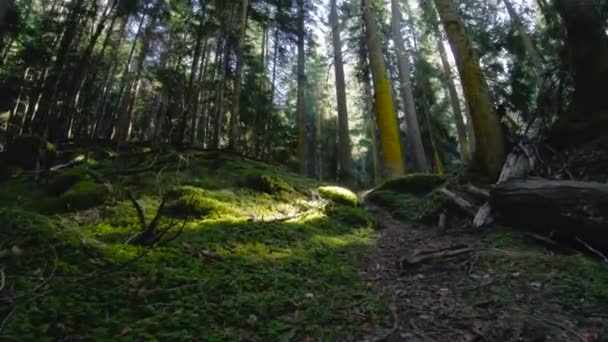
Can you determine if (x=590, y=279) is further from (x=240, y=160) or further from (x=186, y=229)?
(x=240, y=160)

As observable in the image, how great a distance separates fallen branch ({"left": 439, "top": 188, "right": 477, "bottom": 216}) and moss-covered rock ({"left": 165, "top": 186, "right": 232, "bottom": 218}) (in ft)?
11.7

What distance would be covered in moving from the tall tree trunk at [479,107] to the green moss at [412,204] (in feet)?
3.19

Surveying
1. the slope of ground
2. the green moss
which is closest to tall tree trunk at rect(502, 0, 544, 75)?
the green moss

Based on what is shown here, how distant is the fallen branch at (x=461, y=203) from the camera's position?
215 inches

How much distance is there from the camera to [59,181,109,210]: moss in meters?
5.50

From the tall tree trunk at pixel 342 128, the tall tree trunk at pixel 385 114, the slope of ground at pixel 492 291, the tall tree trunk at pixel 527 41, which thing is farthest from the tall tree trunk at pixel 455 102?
the slope of ground at pixel 492 291

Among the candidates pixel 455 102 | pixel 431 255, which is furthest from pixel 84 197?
pixel 455 102

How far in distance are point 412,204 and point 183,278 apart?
17.7 ft

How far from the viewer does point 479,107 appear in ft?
20.0

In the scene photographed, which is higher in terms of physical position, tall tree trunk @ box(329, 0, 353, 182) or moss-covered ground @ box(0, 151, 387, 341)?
tall tree trunk @ box(329, 0, 353, 182)

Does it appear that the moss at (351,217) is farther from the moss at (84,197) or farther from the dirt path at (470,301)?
the moss at (84,197)

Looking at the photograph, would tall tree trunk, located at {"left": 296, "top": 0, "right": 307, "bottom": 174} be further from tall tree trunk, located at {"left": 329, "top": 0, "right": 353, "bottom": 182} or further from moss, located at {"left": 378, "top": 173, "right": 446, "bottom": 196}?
moss, located at {"left": 378, "top": 173, "right": 446, "bottom": 196}

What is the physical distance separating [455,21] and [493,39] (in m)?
9.29

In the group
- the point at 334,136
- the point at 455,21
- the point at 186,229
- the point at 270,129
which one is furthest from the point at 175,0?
the point at 334,136
